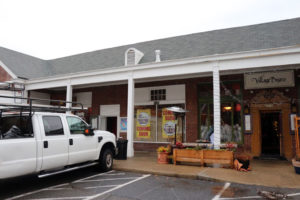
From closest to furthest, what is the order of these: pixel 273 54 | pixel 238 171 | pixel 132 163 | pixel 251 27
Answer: pixel 238 171 → pixel 273 54 → pixel 132 163 → pixel 251 27

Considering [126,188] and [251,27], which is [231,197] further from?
[251,27]

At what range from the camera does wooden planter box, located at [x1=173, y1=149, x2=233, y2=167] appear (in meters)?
8.83

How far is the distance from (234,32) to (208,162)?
888 cm

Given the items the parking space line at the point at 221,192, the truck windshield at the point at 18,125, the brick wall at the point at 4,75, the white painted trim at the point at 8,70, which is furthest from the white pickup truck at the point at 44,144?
the brick wall at the point at 4,75

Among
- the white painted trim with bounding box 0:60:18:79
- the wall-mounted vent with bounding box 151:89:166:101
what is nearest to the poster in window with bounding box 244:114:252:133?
the wall-mounted vent with bounding box 151:89:166:101

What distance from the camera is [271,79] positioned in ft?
35.6

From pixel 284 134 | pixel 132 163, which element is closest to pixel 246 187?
pixel 132 163

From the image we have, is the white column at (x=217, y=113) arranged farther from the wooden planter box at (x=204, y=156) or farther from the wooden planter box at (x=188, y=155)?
the wooden planter box at (x=188, y=155)

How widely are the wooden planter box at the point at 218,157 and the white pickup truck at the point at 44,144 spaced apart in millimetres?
3907

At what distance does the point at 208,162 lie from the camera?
9.09 metres

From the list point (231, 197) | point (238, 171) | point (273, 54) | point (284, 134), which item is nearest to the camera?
point (231, 197)

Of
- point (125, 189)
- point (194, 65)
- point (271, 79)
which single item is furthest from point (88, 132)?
point (271, 79)

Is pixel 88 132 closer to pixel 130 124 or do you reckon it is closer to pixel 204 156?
pixel 130 124

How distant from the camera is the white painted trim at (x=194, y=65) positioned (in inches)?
354
